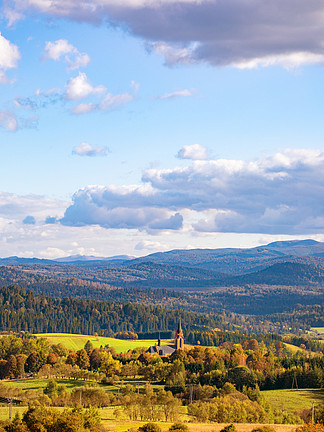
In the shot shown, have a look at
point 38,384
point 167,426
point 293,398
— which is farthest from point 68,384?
point 167,426

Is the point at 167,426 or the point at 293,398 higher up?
the point at 167,426

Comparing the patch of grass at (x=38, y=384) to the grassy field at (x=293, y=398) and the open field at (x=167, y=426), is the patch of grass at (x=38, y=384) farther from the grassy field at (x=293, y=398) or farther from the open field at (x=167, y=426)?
the grassy field at (x=293, y=398)

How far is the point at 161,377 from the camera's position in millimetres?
159375

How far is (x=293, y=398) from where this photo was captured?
134625mm

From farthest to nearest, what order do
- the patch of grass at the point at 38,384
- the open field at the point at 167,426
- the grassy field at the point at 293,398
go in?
1. the patch of grass at the point at 38,384
2. the grassy field at the point at 293,398
3. the open field at the point at 167,426

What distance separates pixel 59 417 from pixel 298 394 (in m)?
84.0

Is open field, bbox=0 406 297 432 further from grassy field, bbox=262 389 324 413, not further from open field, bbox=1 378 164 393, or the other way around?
open field, bbox=1 378 164 393

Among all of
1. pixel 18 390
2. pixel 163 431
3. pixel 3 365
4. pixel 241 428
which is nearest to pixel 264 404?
pixel 241 428

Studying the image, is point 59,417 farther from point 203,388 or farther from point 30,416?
point 203,388

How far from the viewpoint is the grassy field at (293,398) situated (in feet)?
404

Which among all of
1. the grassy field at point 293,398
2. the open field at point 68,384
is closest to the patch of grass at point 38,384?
the open field at point 68,384

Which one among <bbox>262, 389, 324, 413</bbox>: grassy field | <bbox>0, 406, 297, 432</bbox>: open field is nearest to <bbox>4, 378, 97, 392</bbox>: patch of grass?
<bbox>0, 406, 297, 432</bbox>: open field

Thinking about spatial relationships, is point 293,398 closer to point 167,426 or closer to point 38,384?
point 167,426

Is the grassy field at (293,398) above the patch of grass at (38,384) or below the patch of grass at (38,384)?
below
